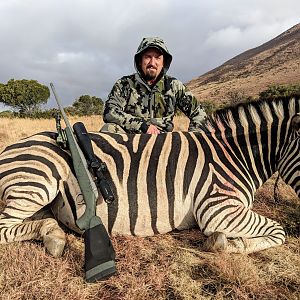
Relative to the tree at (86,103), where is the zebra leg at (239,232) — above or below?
below

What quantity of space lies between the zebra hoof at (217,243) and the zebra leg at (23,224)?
1.22 meters

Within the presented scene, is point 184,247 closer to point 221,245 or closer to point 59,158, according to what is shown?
point 221,245

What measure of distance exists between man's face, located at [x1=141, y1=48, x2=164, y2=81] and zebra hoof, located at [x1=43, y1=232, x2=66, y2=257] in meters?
2.82

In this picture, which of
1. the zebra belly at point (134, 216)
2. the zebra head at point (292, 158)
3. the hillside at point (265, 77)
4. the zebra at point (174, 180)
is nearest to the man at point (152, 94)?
the zebra at point (174, 180)

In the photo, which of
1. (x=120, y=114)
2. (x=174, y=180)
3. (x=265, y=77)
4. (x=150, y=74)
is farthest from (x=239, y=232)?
(x=265, y=77)

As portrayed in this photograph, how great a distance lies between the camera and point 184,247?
2996 millimetres

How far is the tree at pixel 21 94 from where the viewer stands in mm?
32062

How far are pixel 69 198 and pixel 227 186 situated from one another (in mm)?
1432

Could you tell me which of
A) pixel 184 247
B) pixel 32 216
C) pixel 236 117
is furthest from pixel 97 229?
pixel 236 117

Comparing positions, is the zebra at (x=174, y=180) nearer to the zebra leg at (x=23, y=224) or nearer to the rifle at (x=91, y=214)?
the zebra leg at (x=23, y=224)

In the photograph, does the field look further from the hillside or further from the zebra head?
the hillside

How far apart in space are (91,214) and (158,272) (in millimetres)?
651

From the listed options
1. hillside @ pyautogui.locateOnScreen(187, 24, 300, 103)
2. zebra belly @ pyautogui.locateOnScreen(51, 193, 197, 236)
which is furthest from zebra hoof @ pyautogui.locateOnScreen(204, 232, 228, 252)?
hillside @ pyautogui.locateOnScreen(187, 24, 300, 103)

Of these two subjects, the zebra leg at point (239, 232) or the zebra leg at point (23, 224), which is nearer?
the zebra leg at point (239, 232)
